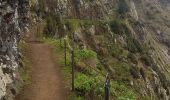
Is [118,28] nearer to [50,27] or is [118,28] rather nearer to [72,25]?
[72,25]

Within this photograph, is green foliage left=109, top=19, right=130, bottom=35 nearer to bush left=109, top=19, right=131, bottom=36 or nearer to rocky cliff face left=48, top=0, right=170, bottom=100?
bush left=109, top=19, right=131, bottom=36

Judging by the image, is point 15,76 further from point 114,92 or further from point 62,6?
point 62,6

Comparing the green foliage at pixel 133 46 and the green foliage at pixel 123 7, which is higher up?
the green foliage at pixel 123 7

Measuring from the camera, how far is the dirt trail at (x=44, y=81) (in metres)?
34.6

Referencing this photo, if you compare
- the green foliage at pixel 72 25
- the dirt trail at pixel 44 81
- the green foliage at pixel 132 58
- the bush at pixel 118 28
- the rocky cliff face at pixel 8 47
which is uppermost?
the rocky cliff face at pixel 8 47

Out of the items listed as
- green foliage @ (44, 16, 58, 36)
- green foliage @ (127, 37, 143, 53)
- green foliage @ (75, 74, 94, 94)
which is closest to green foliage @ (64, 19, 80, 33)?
green foliage @ (44, 16, 58, 36)

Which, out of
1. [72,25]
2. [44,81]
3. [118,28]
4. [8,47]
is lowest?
[118,28]

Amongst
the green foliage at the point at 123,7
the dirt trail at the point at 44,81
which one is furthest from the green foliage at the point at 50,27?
the green foliage at the point at 123,7

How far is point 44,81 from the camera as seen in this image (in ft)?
126

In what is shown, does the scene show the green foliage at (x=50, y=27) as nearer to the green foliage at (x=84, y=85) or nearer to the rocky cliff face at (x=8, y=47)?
the green foliage at (x=84, y=85)

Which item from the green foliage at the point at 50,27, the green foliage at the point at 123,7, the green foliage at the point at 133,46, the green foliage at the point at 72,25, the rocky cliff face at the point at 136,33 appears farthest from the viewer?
the green foliage at the point at 123,7

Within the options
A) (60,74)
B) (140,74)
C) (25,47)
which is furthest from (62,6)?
(60,74)

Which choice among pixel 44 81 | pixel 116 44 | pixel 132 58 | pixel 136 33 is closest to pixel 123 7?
pixel 136 33

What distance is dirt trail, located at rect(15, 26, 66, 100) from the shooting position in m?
34.6
